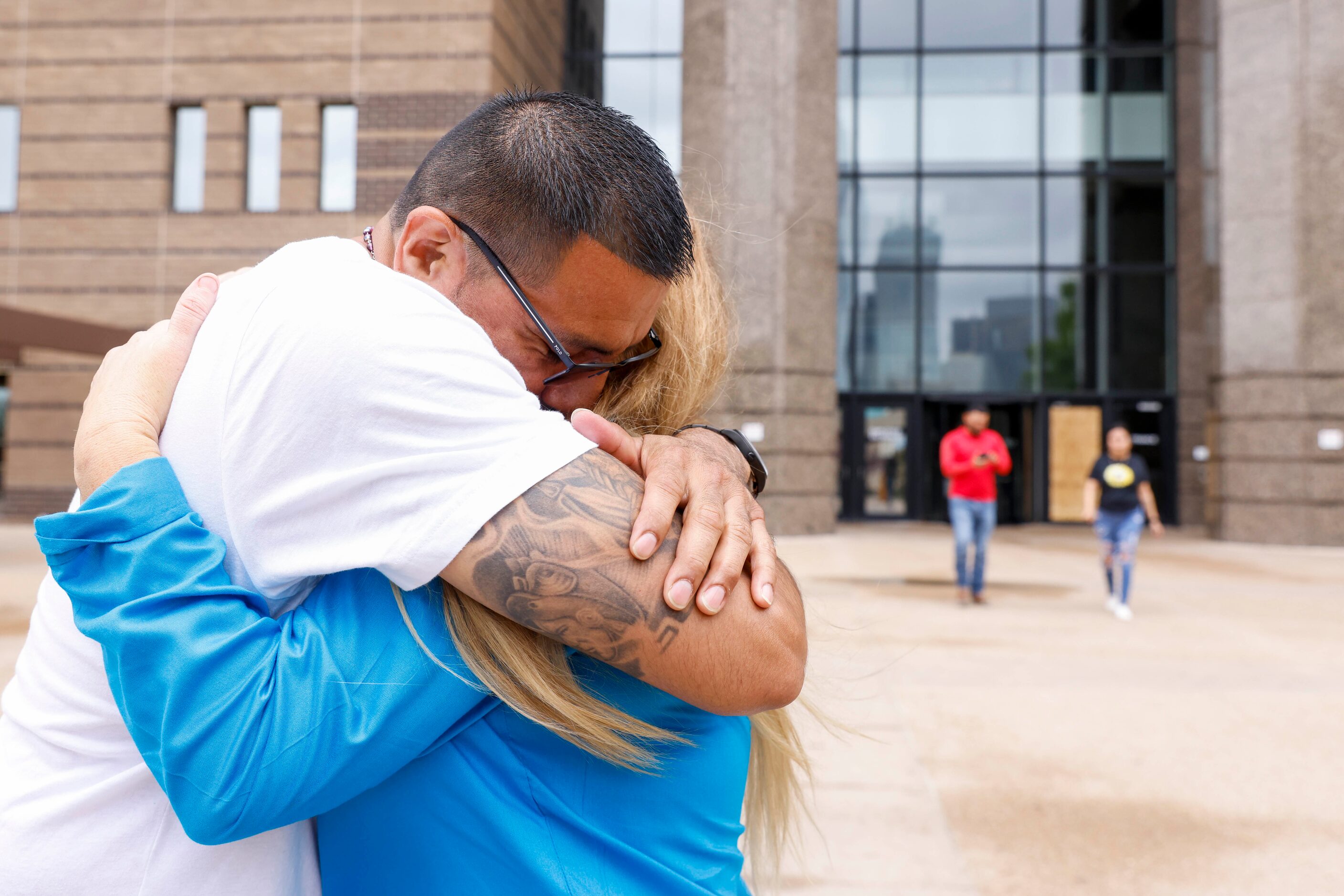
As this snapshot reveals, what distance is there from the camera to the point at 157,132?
16.3 metres

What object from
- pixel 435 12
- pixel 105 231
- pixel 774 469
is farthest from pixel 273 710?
pixel 105 231

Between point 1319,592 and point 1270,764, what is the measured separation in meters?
7.13

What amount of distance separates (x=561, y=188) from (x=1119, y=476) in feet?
28.9

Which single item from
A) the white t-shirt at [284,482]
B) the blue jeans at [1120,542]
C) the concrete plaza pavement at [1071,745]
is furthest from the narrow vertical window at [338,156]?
the white t-shirt at [284,482]

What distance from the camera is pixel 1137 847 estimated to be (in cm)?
351

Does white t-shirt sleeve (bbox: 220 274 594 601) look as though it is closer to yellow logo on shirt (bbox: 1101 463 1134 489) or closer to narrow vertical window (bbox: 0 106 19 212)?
yellow logo on shirt (bbox: 1101 463 1134 489)

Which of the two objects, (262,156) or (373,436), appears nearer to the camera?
(373,436)

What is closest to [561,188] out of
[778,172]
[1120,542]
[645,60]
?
[1120,542]

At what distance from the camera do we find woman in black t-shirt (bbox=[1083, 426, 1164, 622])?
28.5 feet

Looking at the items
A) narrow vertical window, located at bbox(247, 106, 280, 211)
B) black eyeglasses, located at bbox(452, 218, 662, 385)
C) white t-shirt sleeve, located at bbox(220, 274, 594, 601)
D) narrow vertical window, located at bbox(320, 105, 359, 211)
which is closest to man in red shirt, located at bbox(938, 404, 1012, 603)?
black eyeglasses, located at bbox(452, 218, 662, 385)

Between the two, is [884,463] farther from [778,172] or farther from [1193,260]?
[1193,260]

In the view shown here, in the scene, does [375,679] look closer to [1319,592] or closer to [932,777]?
[932,777]

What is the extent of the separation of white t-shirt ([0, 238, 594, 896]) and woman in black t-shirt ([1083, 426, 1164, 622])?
8.77 metres

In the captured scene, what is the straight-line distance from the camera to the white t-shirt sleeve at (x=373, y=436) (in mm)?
A: 886
